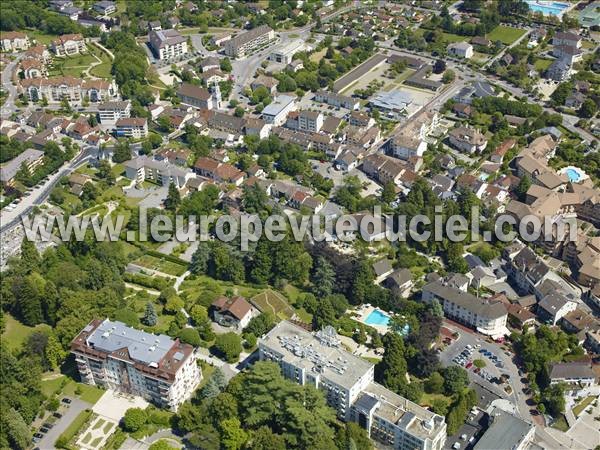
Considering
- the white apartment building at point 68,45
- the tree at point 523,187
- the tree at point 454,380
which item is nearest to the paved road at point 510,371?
the tree at point 454,380

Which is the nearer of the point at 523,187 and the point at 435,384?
the point at 435,384

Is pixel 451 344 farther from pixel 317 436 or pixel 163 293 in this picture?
pixel 163 293

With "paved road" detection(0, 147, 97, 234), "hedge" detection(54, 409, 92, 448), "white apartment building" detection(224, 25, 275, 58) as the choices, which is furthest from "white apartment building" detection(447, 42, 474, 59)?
"hedge" detection(54, 409, 92, 448)

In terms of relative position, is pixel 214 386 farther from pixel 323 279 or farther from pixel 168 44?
pixel 168 44

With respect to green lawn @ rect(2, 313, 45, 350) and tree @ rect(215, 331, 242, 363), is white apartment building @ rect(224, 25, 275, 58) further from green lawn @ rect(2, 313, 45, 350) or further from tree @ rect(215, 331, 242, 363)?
tree @ rect(215, 331, 242, 363)

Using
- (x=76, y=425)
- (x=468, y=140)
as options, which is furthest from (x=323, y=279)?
(x=468, y=140)

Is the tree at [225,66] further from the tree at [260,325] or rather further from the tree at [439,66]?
the tree at [260,325]
